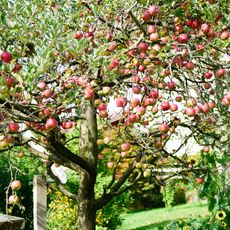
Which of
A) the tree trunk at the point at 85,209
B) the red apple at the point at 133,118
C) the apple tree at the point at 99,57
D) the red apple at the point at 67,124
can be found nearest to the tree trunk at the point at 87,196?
the tree trunk at the point at 85,209

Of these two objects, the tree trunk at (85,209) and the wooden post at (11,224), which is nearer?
the tree trunk at (85,209)

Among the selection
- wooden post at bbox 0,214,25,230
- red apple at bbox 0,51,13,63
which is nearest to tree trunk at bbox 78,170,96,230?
wooden post at bbox 0,214,25,230

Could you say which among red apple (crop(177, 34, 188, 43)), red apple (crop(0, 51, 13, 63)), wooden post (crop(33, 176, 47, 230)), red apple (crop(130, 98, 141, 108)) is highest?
red apple (crop(177, 34, 188, 43))

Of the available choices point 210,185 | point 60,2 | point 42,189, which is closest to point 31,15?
point 60,2

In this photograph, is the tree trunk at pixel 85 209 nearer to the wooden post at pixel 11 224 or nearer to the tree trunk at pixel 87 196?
the tree trunk at pixel 87 196

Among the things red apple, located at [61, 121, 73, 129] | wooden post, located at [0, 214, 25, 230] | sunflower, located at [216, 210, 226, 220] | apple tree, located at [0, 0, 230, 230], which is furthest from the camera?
wooden post, located at [0, 214, 25, 230]

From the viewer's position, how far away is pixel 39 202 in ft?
19.5

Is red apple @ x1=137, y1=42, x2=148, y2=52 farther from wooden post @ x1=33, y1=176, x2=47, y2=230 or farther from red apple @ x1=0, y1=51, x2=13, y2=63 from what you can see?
wooden post @ x1=33, y1=176, x2=47, y2=230

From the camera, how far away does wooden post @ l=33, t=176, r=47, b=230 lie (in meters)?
5.90

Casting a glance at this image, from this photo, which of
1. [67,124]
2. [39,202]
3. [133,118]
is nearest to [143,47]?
[133,118]

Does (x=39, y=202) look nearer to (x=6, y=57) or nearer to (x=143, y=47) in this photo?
(x=143, y=47)

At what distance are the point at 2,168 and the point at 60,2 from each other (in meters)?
6.28

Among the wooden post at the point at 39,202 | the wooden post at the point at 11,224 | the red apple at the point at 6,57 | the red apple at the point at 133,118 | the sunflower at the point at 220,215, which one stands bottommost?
the sunflower at the point at 220,215

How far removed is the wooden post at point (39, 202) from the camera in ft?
19.4
